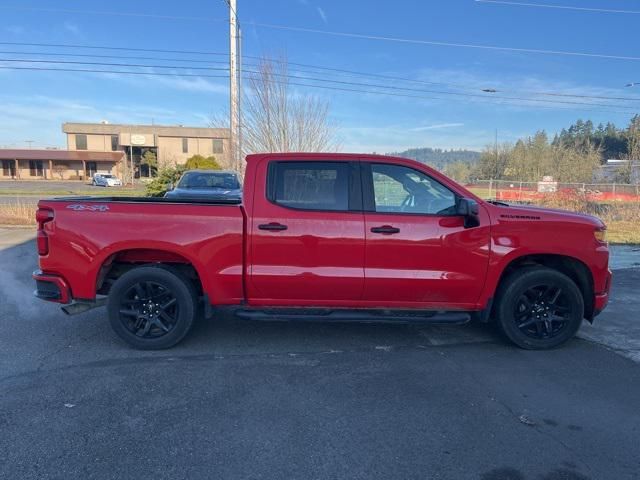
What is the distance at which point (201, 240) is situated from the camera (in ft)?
14.6

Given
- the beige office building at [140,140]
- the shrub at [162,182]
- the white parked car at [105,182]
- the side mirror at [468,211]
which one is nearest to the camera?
the side mirror at [468,211]

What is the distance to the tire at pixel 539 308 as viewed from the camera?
4688 millimetres

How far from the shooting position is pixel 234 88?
709 inches

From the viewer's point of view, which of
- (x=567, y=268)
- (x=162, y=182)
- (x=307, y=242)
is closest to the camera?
(x=307, y=242)

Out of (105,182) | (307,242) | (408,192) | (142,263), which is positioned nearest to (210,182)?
(142,263)

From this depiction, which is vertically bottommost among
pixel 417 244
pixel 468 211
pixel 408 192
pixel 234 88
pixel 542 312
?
pixel 542 312

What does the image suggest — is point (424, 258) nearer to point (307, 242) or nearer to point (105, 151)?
point (307, 242)

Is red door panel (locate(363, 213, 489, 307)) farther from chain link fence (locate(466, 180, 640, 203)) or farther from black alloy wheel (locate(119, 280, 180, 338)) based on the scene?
chain link fence (locate(466, 180, 640, 203))

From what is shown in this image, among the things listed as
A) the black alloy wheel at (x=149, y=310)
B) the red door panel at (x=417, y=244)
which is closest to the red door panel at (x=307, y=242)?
the red door panel at (x=417, y=244)

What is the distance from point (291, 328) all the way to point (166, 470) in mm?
2708

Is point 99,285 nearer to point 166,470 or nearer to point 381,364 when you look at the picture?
point 166,470

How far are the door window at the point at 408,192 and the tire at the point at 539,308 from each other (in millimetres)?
1055

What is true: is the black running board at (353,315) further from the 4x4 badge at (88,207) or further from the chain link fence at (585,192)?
the chain link fence at (585,192)

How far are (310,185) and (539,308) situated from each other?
2687 mm
